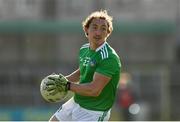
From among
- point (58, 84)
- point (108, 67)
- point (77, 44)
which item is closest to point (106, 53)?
point (108, 67)

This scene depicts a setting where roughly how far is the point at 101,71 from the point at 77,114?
2.26 ft

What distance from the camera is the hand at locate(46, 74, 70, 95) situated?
9469 mm

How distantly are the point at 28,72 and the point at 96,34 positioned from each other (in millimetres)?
20553

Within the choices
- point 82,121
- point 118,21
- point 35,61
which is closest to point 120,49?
point 118,21

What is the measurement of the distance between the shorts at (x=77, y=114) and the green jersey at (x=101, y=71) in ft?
0.17

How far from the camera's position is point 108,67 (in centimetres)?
943

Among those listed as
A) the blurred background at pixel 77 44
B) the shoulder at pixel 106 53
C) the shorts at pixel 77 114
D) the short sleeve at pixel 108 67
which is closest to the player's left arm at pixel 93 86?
the short sleeve at pixel 108 67

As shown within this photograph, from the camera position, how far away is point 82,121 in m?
9.72

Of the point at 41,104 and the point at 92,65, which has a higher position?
the point at 92,65

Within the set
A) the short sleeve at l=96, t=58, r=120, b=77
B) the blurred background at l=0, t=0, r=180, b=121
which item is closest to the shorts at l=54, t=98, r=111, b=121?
the short sleeve at l=96, t=58, r=120, b=77

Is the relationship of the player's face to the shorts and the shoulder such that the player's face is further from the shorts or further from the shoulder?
the shorts

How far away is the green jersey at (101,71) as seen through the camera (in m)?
9.45

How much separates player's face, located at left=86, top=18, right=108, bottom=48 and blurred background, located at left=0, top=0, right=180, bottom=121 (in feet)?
60.3

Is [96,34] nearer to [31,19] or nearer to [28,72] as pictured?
[28,72]
